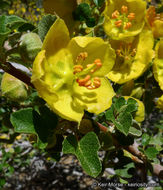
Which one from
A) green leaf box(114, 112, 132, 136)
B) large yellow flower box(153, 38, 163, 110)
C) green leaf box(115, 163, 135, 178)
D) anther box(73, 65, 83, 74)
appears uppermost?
anther box(73, 65, 83, 74)

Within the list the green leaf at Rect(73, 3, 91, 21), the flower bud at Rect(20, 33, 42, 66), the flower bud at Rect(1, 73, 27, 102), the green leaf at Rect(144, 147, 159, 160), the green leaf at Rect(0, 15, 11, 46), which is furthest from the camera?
the green leaf at Rect(144, 147, 159, 160)

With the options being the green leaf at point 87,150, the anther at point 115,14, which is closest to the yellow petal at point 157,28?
the anther at point 115,14

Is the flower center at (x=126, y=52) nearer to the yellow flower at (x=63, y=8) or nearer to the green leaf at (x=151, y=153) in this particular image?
the yellow flower at (x=63, y=8)

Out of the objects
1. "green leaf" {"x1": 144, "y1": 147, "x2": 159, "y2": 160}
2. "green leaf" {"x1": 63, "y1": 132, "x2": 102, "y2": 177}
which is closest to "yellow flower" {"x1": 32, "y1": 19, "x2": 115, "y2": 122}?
"green leaf" {"x1": 63, "y1": 132, "x2": 102, "y2": 177}

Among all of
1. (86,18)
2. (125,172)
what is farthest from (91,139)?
(125,172)

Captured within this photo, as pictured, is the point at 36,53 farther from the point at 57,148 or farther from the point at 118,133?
the point at 118,133

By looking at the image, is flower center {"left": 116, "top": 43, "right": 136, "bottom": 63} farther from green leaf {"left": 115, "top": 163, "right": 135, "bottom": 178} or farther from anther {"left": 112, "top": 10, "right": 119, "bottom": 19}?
green leaf {"left": 115, "top": 163, "right": 135, "bottom": 178}

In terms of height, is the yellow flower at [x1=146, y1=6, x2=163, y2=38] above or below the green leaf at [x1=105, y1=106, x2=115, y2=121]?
above
